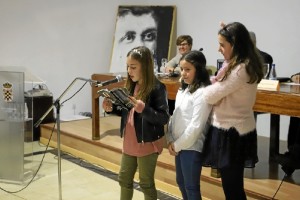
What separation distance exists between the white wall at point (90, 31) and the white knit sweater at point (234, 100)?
7.76 feet

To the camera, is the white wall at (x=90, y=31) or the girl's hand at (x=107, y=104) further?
the white wall at (x=90, y=31)

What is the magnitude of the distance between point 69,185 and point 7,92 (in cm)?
98

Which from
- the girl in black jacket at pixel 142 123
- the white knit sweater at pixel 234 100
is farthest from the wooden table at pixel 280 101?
Answer: the girl in black jacket at pixel 142 123

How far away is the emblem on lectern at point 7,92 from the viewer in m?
3.19

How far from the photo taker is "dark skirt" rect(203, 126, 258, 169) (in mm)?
1870

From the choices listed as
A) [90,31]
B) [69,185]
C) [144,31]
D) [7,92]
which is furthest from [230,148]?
[90,31]

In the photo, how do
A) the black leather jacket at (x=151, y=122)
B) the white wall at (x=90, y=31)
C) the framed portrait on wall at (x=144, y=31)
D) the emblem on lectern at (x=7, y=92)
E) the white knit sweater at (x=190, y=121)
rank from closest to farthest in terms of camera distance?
the white knit sweater at (x=190, y=121) < the black leather jacket at (x=151, y=122) < the emblem on lectern at (x=7, y=92) < the white wall at (x=90, y=31) < the framed portrait on wall at (x=144, y=31)

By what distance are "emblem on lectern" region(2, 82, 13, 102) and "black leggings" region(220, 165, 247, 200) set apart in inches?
81.6

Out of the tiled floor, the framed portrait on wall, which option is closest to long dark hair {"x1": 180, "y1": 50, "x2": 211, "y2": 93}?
the tiled floor

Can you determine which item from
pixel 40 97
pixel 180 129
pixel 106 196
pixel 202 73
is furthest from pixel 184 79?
pixel 40 97

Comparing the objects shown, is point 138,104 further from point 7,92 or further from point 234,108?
point 7,92

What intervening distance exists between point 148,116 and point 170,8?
346 centimetres

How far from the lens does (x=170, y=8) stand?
512 cm

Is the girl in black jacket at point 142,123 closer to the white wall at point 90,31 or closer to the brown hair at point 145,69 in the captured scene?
the brown hair at point 145,69
